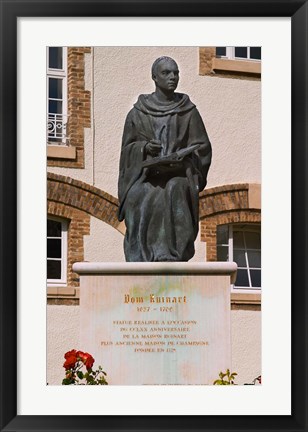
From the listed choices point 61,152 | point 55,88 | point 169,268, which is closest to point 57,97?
point 55,88

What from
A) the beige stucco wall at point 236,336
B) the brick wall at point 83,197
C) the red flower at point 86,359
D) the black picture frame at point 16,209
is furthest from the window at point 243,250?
the black picture frame at point 16,209

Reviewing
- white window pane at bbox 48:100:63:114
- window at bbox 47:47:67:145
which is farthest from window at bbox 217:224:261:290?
white window pane at bbox 48:100:63:114

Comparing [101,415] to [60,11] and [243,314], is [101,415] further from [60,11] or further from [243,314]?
[243,314]

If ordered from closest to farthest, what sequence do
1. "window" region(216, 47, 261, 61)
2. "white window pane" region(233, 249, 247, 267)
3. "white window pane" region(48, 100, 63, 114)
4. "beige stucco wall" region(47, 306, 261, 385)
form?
"beige stucco wall" region(47, 306, 261, 385), "white window pane" region(48, 100, 63, 114), "window" region(216, 47, 261, 61), "white window pane" region(233, 249, 247, 267)

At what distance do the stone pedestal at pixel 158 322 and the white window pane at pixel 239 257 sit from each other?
606 cm

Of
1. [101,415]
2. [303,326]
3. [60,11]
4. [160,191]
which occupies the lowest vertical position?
[101,415]

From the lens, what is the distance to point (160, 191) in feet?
32.7

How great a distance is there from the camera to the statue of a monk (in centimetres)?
994

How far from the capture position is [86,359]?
9258mm

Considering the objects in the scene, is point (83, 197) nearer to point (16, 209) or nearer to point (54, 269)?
point (54, 269)

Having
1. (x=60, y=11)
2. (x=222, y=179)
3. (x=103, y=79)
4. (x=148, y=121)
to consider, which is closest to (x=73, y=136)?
(x=103, y=79)

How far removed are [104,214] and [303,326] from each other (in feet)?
23.3

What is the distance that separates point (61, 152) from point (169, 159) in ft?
18.6

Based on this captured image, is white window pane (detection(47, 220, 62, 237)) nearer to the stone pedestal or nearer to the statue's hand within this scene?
the statue's hand
